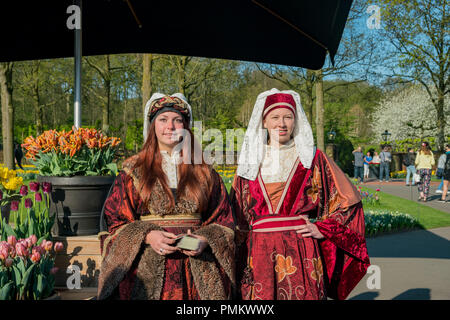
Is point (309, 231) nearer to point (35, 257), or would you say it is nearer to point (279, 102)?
point (279, 102)

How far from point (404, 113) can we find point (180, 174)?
41.2 m

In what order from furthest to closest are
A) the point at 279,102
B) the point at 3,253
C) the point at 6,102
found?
the point at 6,102 → the point at 279,102 → the point at 3,253

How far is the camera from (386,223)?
7.23m

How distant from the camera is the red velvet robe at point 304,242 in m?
2.22

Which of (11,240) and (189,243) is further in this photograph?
(11,240)

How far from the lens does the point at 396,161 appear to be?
2434cm

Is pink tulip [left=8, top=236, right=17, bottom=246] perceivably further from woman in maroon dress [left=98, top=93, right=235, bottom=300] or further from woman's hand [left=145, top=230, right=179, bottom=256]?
woman's hand [left=145, top=230, right=179, bottom=256]

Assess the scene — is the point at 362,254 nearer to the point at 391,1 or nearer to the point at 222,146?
the point at 222,146

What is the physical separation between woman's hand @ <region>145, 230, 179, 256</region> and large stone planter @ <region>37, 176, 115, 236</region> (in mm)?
1174

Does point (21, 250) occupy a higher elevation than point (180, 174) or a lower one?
lower

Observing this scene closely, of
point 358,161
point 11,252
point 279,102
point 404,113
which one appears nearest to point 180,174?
point 279,102

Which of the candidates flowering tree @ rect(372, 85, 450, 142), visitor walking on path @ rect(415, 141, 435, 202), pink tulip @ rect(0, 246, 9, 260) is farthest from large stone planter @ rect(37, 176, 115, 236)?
flowering tree @ rect(372, 85, 450, 142)

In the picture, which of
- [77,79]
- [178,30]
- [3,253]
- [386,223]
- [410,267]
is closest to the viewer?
[3,253]

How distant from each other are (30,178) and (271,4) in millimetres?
11567
